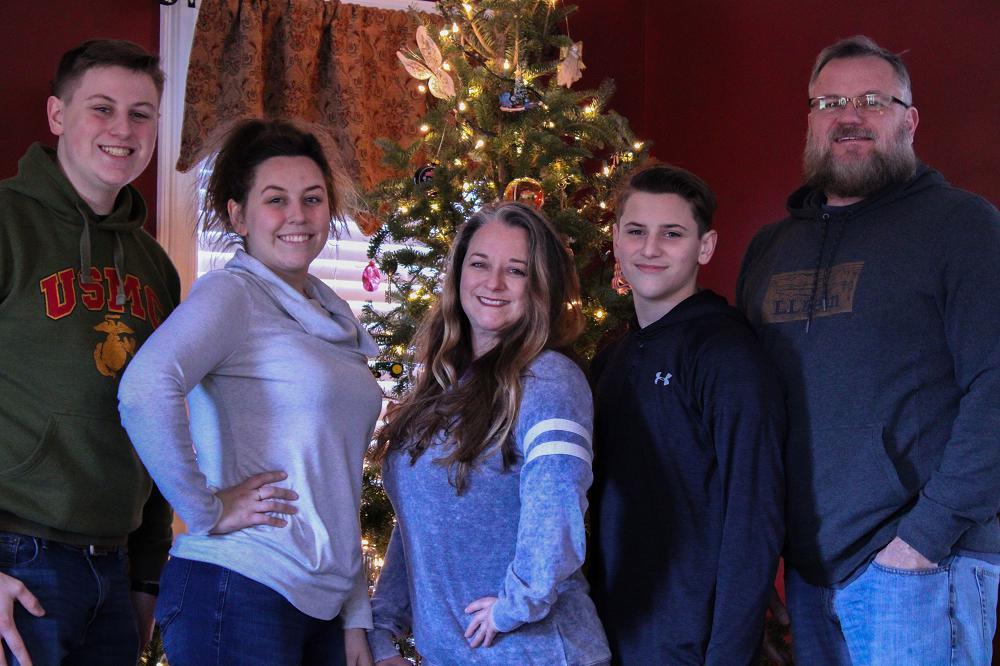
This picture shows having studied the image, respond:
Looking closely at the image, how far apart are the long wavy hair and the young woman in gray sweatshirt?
136 mm

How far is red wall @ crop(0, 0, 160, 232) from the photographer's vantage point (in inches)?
157

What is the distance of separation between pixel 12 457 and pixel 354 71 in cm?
308

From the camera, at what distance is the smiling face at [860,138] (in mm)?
2408

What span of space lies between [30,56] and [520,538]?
3.33 m

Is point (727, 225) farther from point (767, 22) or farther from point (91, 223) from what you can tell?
point (91, 223)

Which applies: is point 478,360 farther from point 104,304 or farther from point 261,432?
point 104,304

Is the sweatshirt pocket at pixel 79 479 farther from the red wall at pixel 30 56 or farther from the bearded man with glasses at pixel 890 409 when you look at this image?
the red wall at pixel 30 56

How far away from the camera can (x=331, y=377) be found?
6.82 feet

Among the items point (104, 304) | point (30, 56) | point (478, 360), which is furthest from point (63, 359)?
point (30, 56)

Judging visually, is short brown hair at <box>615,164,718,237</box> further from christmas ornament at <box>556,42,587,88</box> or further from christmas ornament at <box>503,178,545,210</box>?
christmas ornament at <box>556,42,587,88</box>

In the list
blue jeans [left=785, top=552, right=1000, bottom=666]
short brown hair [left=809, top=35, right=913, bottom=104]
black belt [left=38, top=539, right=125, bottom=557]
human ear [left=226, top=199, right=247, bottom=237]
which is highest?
short brown hair [left=809, top=35, right=913, bottom=104]

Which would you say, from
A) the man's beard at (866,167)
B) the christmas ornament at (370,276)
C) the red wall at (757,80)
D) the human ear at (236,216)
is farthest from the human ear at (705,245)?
the christmas ornament at (370,276)

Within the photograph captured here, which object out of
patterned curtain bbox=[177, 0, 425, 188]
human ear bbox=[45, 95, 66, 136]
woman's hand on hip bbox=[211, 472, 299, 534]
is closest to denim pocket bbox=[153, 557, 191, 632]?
woman's hand on hip bbox=[211, 472, 299, 534]

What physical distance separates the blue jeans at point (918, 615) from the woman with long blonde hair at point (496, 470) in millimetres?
607
